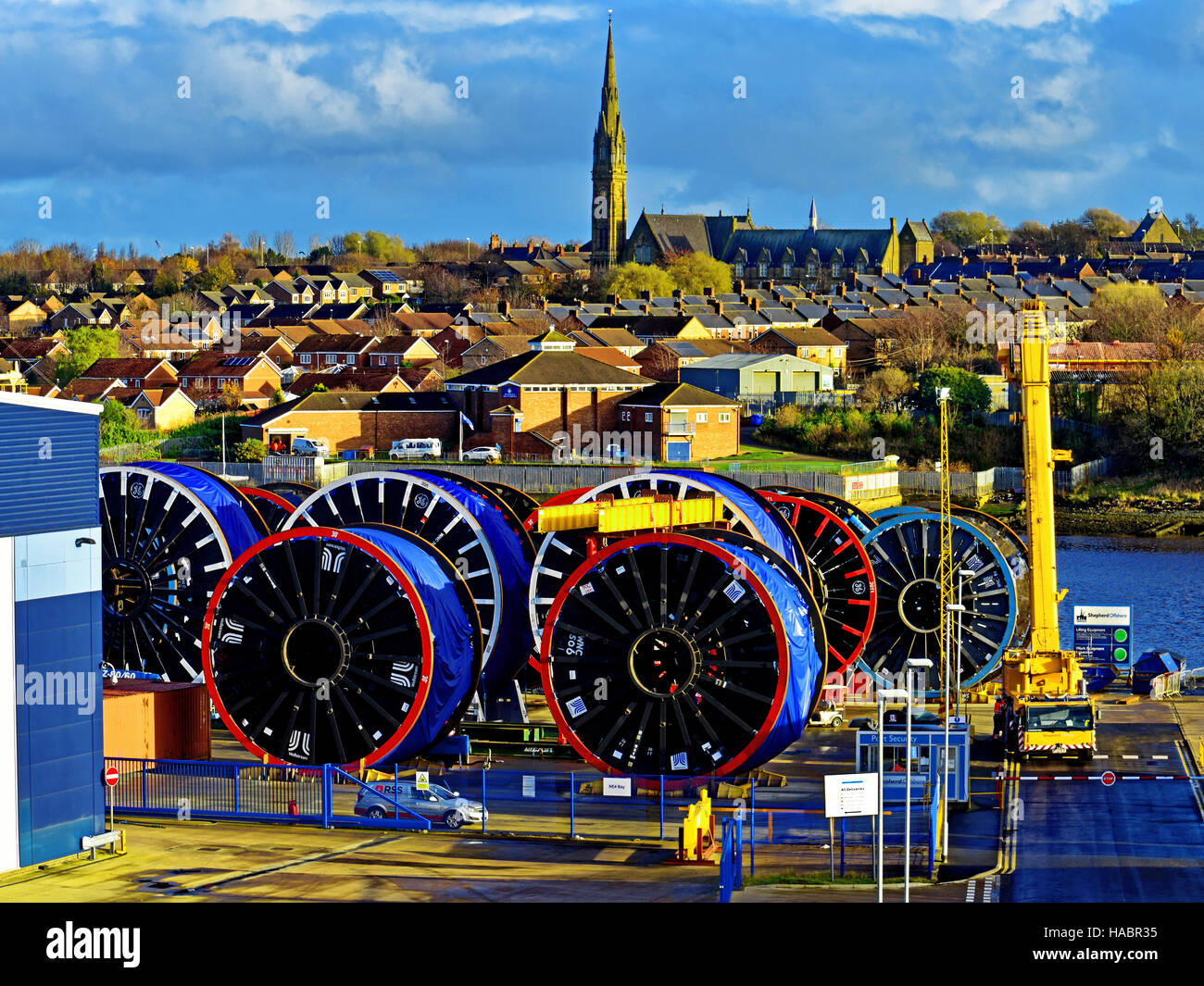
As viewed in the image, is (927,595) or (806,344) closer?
(927,595)

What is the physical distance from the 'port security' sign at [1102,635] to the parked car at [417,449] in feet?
156

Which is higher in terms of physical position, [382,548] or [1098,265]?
[1098,265]

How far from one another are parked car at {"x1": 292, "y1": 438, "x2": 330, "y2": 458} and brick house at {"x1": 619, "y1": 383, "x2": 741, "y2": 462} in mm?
14326

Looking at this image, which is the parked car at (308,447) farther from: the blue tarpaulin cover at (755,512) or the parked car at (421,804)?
the parked car at (421,804)

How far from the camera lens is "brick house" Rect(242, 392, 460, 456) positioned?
3538 inches

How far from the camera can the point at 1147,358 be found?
10256cm

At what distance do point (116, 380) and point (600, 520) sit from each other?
8207 cm

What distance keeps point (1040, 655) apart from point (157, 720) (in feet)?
55.0

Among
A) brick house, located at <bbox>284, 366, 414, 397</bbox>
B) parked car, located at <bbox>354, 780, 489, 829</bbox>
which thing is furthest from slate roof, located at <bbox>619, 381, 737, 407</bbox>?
parked car, located at <bbox>354, 780, 489, 829</bbox>

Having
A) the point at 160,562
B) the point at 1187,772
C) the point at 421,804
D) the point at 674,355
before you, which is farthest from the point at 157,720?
the point at 674,355

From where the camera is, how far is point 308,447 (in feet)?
289

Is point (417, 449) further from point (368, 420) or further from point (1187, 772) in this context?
point (1187, 772)
